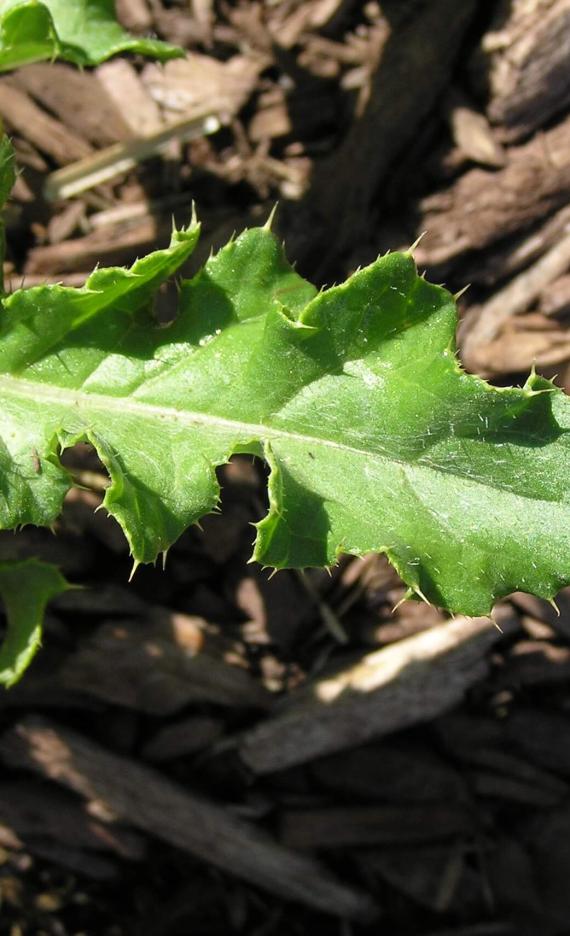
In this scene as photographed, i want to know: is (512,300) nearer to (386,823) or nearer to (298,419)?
(298,419)

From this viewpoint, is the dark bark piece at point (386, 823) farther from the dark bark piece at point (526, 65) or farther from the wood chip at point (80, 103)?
the wood chip at point (80, 103)

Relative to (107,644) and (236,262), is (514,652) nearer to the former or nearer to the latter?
(107,644)

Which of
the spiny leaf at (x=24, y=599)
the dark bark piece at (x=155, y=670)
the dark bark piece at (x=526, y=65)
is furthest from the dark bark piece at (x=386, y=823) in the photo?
the dark bark piece at (x=526, y=65)

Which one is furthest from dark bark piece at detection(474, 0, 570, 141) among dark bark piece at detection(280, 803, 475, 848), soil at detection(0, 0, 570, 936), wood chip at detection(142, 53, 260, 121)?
dark bark piece at detection(280, 803, 475, 848)

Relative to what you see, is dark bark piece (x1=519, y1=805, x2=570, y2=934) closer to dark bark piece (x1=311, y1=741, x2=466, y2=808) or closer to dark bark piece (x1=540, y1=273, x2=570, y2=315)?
dark bark piece (x1=311, y1=741, x2=466, y2=808)

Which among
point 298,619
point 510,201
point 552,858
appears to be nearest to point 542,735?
point 552,858

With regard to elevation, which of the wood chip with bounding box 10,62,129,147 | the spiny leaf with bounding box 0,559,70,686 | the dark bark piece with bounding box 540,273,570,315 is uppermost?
the wood chip with bounding box 10,62,129,147
